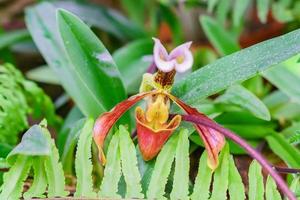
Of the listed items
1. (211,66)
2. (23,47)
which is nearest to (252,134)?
(211,66)

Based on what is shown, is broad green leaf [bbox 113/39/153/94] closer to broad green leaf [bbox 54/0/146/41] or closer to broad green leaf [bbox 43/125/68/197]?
broad green leaf [bbox 54/0/146/41]

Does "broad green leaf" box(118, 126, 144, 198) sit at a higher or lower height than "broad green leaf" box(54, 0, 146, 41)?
lower

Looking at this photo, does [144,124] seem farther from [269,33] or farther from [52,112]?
[269,33]

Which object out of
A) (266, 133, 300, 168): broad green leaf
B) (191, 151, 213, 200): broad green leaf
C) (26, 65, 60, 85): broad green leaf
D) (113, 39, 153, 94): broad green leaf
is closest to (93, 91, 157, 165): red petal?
(191, 151, 213, 200): broad green leaf

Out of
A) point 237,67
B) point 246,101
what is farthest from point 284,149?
point 237,67

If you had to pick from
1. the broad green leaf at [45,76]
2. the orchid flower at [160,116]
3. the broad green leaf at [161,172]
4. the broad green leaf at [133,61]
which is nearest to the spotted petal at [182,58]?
the orchid flower at [160,116]

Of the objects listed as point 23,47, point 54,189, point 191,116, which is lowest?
point 54,189
